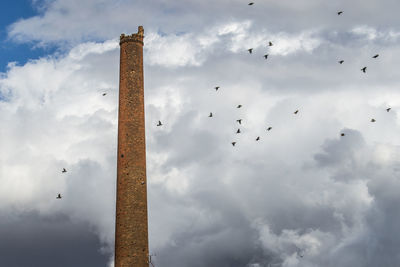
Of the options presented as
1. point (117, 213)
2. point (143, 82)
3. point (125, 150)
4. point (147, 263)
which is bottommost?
point (147, 263)

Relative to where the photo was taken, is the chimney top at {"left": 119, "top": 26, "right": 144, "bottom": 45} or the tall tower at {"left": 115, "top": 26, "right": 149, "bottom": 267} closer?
the tall tower at {"left": 115, "top": 26, "right": 149, "bottom": 267}

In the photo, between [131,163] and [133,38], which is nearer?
[131,163]

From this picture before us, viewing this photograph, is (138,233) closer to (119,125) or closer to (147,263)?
(147,263)

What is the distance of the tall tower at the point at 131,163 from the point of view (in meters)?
35.4

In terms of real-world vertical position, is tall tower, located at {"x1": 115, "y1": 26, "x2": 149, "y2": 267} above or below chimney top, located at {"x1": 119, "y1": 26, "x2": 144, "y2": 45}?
below

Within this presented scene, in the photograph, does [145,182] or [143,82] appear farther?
[143,82]

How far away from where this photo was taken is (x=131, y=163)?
37125 millimetres

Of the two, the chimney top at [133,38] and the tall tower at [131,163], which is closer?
the tall tower at [131,163]

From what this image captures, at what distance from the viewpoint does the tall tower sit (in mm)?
35438

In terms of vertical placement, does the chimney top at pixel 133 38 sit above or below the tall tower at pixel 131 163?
above

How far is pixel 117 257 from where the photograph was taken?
35.4 meters

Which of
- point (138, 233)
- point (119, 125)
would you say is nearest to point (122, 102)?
point (119, 125)

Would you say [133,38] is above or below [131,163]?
above

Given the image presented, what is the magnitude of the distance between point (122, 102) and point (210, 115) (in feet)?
22.4
